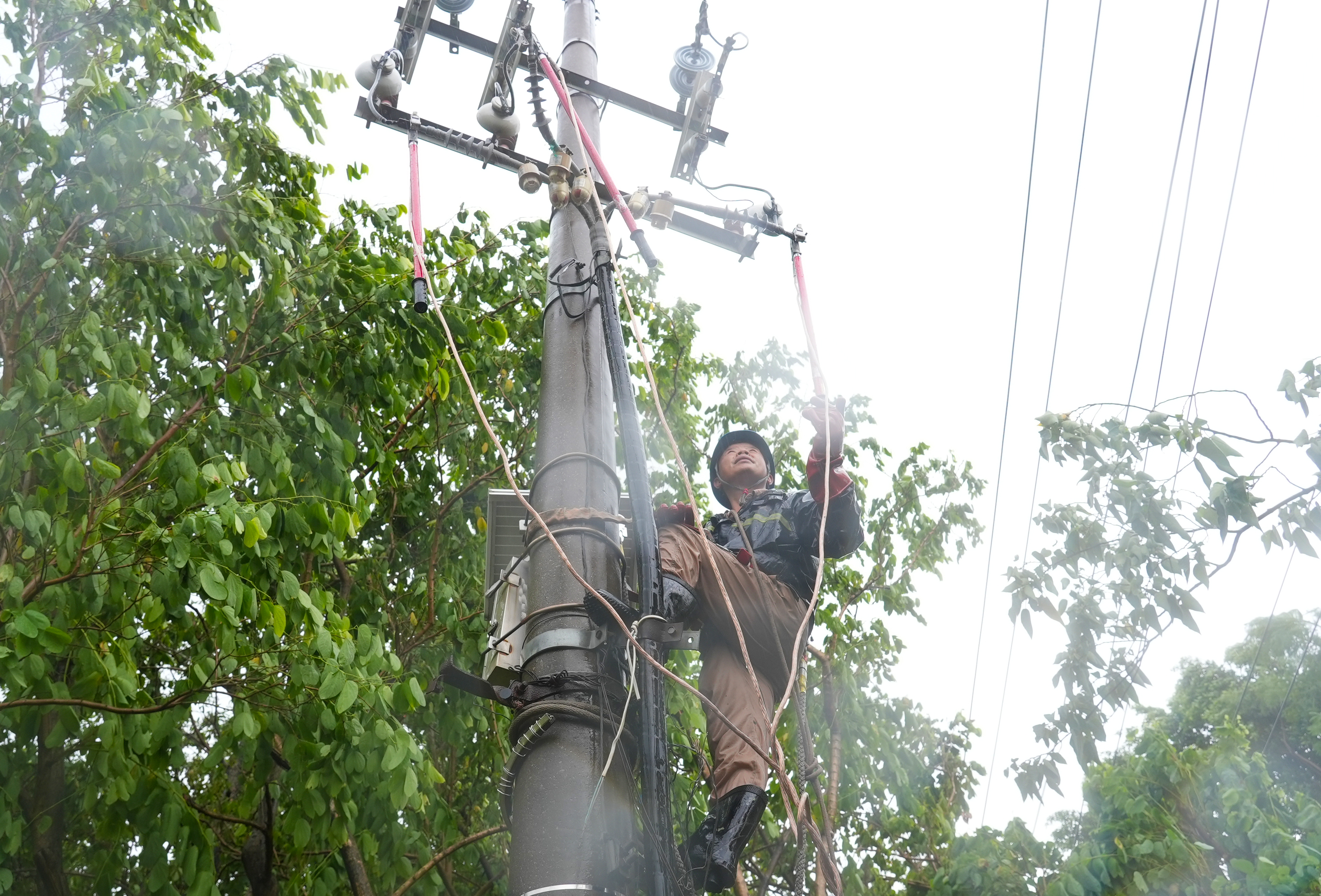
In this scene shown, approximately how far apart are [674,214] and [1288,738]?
57.6 feet

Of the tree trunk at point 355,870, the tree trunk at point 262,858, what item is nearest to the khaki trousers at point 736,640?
the tree trunk at point 355,870

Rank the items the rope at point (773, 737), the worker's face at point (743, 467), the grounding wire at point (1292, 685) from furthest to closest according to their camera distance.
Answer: the grounding wire at point (1292, 685), the worker's face at point (743, 467), the rope at point (773, 737)

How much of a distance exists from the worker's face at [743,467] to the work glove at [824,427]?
2.94ft

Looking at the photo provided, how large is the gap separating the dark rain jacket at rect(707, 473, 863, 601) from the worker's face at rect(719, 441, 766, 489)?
0.30m

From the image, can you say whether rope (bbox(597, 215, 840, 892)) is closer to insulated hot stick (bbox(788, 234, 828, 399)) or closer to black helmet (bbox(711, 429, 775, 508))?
insulated hot stick (bbox(788, 234, 828, 399))

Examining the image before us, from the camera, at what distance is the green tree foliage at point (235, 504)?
4391 millimetres

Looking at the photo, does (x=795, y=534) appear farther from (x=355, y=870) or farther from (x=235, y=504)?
(x=355, y=870)

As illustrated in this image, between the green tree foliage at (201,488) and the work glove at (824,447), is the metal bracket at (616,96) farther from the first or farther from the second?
the work glove at (824,447)

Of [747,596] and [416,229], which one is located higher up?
[416,229]

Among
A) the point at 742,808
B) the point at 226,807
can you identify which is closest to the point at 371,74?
the point at 742,808

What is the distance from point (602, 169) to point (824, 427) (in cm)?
122

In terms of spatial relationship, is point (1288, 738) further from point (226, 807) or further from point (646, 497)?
point (646, 497)

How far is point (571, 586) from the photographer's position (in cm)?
291

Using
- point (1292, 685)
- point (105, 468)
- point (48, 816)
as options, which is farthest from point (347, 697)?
point (1292, 685)
